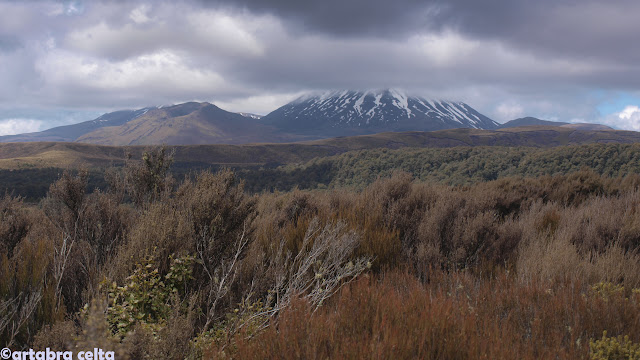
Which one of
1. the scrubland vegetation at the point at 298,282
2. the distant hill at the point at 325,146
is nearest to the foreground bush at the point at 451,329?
the scrubland vegetation at the point at 298,282

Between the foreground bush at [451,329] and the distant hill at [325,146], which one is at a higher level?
the distant hill at [325,146]

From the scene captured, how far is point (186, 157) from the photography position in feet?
397

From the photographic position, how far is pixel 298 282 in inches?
149

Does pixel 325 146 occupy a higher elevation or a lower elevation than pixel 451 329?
higher

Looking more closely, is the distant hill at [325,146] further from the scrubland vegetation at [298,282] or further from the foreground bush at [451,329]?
the foreground bush at [451,329]

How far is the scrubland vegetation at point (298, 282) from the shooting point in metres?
2.22

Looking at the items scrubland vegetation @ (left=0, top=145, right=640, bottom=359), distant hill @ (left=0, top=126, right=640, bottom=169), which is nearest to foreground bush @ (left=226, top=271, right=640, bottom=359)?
scrubland vegetation @ (left=0, top=145, right=640, bottom=359)

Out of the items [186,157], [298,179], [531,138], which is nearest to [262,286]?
[298,179]

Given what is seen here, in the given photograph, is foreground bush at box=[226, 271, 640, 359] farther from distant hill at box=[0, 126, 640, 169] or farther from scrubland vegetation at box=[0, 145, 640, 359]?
distant hill at box=[0, 126, 640, 169]

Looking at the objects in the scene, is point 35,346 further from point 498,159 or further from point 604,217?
point 498,159

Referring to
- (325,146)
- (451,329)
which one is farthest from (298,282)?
(325,146)

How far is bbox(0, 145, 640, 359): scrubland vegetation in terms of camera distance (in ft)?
7.29

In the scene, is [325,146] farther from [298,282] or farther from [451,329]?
[451,329]

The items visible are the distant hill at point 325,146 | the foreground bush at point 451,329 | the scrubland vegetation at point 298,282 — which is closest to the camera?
the foreground bush at point 451,329
